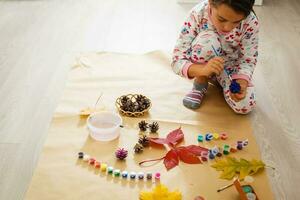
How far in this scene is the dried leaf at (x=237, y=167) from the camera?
1.16m

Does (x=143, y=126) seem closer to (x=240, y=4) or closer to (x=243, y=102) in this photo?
(x=243, y=102)

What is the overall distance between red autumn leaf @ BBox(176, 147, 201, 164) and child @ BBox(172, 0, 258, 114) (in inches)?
9.3

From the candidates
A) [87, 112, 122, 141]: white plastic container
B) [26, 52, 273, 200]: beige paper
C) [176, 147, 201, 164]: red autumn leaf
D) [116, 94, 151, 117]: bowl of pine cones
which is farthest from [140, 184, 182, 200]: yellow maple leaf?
[116, 94, 151, 117]: bowl of pine cones

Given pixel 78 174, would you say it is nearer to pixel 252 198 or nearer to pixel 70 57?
pixel 252 198

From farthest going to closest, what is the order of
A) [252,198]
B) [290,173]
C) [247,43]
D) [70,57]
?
[70,57]
[247,43]
[290,173]
[252,198]

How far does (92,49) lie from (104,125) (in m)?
0.60

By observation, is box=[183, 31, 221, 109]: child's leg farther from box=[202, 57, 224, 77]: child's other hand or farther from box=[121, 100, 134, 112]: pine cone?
box=[121, 100, 134, 112]: pine cone

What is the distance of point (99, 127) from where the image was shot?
1.29m

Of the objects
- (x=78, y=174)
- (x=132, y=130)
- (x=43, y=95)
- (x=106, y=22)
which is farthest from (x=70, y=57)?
(x=78, y=174)

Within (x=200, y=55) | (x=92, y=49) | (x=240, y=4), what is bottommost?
(x=92, y=49)

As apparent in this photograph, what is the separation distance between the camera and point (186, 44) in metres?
1.46

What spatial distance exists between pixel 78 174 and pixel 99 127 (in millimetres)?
201

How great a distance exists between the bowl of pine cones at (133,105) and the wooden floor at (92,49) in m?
0.25

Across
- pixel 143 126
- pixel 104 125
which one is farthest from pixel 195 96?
pixel 104 125
